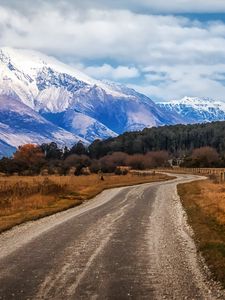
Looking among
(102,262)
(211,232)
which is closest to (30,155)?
(211,232)

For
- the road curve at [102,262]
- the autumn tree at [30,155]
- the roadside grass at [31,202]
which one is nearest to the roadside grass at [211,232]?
the road curve at [102,262]

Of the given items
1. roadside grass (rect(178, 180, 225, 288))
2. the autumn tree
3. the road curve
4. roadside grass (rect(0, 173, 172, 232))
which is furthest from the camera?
the autumn tree

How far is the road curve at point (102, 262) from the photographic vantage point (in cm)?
1085

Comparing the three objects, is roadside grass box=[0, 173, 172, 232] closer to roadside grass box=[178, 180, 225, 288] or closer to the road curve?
the road curve

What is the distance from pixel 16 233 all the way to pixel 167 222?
25.0 ft

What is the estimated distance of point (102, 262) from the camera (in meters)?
14.1

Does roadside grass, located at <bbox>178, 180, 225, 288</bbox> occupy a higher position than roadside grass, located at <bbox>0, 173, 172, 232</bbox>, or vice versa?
roadside grass, located at <bbox>0, 173, 172, 232</bbox>

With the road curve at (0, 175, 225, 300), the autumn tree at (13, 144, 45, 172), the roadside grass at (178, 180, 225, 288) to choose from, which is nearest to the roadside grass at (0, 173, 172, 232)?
the road curve at (0, 175, 225, 300)

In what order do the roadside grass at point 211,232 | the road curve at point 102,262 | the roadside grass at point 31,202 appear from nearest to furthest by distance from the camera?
1. the road curve at point 102,262
2. the roadside grass at point 211,232
3. the roadside grass at point 31,202

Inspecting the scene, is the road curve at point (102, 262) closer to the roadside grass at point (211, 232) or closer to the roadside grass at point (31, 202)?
the roadside grass at point (211, 232)

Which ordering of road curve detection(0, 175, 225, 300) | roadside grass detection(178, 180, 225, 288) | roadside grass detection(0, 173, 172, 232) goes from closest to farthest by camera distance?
road curve detection(0, 175, 225, 300) → roadside grass detection(178, 180, 225, 288) → roadside grass detection(0, 173, 172, 232)

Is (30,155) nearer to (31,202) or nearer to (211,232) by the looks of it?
(31,202)

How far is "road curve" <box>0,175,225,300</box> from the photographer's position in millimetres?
10852

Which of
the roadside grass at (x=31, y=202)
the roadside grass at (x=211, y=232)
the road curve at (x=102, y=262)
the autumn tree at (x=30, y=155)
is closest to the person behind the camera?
the road curve at (x=102, y=262)
